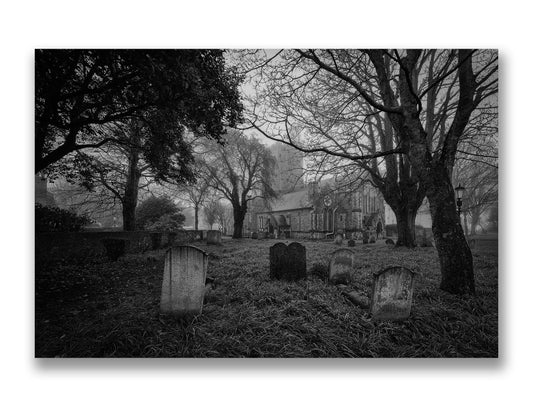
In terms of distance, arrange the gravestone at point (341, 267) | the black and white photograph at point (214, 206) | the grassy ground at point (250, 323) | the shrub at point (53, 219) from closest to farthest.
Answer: the grassy ground at point (250, 323) < the black and white photograph at point (214, 206) < the shrub at point (53, 219) < the gravestone at point (341, 267)

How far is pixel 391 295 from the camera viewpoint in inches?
91.9

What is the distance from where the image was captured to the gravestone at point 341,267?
11.5 ft

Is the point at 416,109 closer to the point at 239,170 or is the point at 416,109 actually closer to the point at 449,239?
the point at 449,239

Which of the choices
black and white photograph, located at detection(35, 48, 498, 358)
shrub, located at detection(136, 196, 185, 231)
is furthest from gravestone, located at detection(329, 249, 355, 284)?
shrub, located at detection(136, 196, 185, 231)

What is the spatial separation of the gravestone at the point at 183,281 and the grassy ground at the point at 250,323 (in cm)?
13

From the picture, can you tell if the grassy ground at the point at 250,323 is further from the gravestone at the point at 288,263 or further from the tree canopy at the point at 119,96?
the tree canopy at the point at 119,96

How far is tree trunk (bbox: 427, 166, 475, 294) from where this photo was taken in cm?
266

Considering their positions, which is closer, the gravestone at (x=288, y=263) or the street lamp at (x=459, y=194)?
the street lamp at (x=459, y=194)

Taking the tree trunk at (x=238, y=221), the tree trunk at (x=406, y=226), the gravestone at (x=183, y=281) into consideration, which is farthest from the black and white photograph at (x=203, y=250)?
the tree trunk at (x=406, y=226)

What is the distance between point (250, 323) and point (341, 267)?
208 cm

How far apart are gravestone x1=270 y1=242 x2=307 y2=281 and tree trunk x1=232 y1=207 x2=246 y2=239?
5.09 ft

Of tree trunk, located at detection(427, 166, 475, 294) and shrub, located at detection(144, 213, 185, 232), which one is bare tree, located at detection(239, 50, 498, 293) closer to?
tree trunk, located at detection(427, 166, 475, 294)

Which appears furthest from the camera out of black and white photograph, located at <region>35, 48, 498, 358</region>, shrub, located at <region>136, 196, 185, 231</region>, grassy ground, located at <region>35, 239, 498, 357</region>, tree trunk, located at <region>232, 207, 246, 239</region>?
tree trunk, located at <region>232, 207, 246, 239</region>
